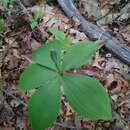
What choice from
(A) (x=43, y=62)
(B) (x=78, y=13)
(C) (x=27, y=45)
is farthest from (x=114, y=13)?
(A) (x=43, y=62)

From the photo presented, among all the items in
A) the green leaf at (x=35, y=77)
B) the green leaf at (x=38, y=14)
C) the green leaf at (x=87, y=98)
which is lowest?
the green leaf at (x=87, y=98)

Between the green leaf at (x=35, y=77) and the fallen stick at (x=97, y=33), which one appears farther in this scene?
the fallen stick at (x=97, y=33)

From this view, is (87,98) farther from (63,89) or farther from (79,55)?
(79,55)

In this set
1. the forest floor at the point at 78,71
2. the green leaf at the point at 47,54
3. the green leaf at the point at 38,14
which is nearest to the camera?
the green leaf at the point at 47,54

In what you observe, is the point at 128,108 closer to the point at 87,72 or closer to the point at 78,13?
the point at 87,72

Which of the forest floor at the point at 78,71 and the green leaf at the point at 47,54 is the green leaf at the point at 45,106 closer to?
the green leaf at the point at 47,54

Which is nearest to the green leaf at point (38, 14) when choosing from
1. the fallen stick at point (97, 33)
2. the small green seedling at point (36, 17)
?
the small green seedling at point (36, 17)
